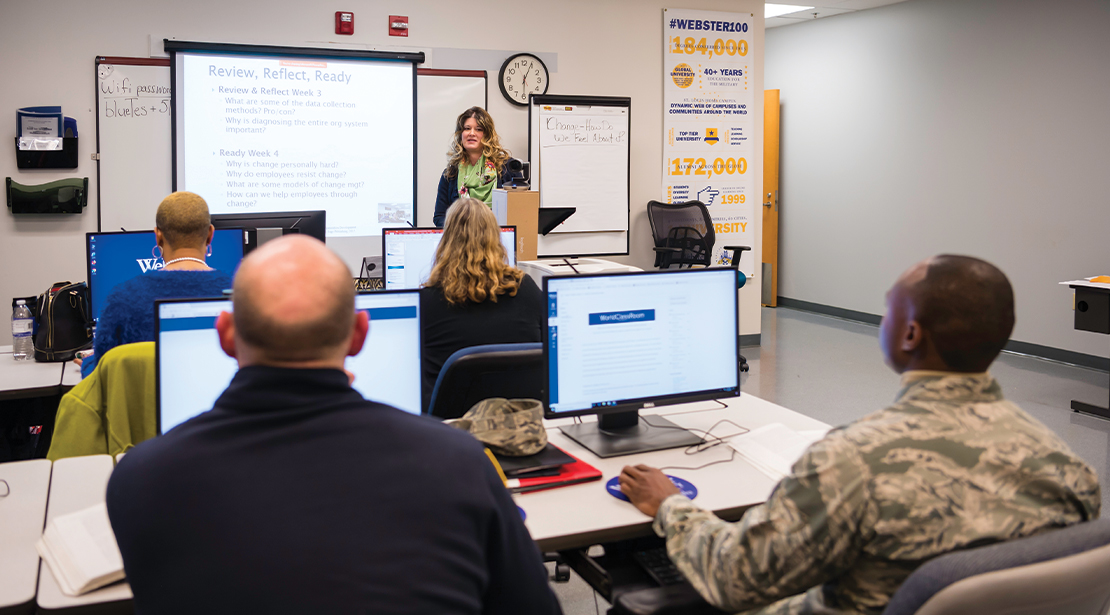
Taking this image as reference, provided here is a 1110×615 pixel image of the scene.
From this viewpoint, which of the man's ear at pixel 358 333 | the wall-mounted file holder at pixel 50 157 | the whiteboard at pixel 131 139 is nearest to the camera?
the man's ear at pixel 358 333

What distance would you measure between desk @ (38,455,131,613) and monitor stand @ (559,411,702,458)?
985 mm

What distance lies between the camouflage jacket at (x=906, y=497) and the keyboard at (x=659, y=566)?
10.3 inches

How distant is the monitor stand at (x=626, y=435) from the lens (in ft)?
6.10

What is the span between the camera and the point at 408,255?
355 cm

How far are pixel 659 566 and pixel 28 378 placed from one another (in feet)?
7.32

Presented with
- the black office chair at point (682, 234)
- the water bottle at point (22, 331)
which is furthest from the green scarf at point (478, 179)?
the water bottle at point (22, 331)

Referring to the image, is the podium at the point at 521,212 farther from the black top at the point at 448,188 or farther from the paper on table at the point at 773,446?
the paper on table at the point at 773,446

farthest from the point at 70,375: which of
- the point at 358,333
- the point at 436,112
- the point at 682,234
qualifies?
the point at 682,234

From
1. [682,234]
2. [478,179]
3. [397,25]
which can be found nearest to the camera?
[478,179]

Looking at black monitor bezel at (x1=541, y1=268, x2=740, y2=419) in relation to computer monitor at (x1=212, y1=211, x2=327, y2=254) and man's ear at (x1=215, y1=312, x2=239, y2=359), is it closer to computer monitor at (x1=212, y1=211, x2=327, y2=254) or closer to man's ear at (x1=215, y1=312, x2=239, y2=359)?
man's ear at (x1=215, y1=312, x2=239, y2=359)

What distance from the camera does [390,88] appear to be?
17.2 ft

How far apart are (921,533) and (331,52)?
190 inches

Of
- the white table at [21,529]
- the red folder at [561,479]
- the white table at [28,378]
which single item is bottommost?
the white table at [21,529]

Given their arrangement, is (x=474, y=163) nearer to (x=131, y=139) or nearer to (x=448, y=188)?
(x=448, y=188)
